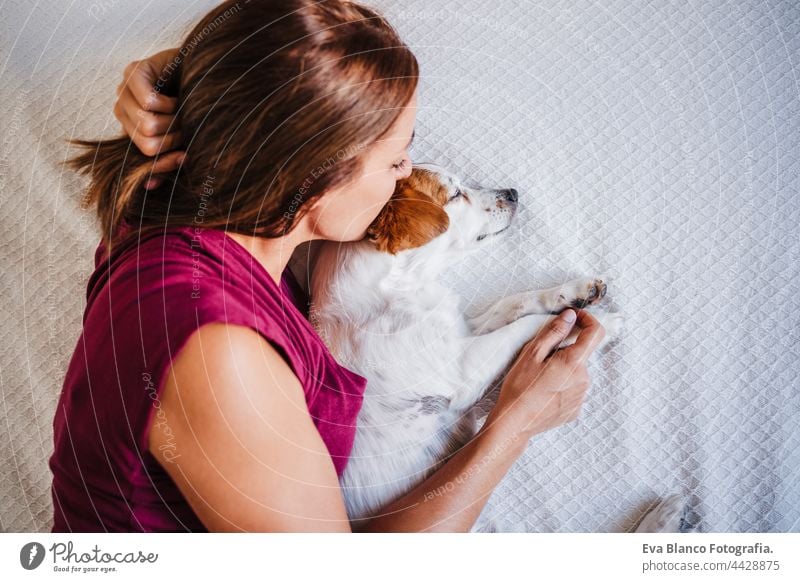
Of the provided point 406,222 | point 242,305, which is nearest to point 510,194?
point 406,222

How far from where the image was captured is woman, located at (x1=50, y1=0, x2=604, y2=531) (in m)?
0.65

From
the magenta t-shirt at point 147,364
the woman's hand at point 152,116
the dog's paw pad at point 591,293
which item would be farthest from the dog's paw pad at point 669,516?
the woman's hand at point 152,116

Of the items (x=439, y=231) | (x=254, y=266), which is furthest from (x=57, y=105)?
(x=439, y=231)

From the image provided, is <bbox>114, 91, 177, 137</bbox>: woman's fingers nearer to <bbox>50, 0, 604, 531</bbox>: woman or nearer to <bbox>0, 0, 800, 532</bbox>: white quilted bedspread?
<bbox>50, 0, 604, 531</bbox>: woman

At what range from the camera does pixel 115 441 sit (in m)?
0.69

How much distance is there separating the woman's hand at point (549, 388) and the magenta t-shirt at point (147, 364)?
0.19m

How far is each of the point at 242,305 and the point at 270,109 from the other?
0.20 meters

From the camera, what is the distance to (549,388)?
0.79m

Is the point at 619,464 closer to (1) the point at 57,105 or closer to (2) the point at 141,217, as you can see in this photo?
(2) the point at 141,217

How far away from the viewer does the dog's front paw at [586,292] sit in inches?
31.6

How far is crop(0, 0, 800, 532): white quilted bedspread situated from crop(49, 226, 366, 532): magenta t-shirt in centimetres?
23

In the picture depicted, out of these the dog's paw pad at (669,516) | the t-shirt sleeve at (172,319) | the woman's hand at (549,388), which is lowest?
the dog's paw pad at (669,516)

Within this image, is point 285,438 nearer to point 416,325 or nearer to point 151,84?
point 416,325

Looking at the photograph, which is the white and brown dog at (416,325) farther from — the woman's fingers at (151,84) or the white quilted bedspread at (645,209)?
the woman's fingers at (151,84)
